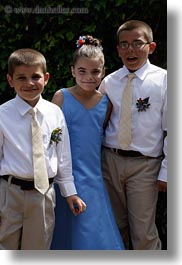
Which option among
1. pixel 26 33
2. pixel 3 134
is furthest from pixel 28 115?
pixel 26 33

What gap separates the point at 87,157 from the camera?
312cm

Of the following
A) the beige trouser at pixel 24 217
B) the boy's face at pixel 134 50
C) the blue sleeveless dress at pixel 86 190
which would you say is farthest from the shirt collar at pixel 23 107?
the boy's face at pixel 134 50

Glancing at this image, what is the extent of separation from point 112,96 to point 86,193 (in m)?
0.61

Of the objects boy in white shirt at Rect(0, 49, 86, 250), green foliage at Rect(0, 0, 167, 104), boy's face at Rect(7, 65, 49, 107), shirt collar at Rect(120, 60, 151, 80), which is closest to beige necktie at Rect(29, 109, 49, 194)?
boy in white shirt at Rect(0, 49, 86, 250)

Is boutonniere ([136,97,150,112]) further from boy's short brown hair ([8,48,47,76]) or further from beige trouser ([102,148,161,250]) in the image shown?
boy's short brown hair ([8,48,47,76])

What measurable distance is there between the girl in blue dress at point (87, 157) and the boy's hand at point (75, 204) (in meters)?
0.06

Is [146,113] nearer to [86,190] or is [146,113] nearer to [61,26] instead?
[86,190]

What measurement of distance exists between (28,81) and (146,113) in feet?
2.40

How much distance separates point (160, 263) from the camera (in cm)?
308

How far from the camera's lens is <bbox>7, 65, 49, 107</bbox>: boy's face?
2859mm

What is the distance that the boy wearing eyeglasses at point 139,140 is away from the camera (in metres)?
3.12

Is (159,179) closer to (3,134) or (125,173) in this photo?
(125,173)

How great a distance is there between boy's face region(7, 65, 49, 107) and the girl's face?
276 mm

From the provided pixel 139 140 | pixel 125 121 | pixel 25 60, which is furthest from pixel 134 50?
pixel 25 60
